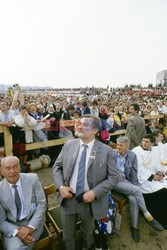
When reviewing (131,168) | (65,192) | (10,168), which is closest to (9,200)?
(10,168)

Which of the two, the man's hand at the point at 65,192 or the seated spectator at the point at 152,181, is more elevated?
the man's hand at the point at 65,192

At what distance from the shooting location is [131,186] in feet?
9.11

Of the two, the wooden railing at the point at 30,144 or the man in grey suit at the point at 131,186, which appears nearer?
the man in grey suit at the point at 131,186

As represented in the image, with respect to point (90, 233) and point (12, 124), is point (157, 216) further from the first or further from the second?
point (12, 124)

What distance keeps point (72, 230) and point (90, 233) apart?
224mm

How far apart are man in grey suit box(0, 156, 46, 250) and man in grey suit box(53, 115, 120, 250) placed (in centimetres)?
32

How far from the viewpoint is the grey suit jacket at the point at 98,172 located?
1857mm

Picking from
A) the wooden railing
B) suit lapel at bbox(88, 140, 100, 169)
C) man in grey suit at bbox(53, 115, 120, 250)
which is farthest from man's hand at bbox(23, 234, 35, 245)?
the wooden railing

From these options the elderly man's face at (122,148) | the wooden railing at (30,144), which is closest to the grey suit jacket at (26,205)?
the elderly man's face at (122,148)

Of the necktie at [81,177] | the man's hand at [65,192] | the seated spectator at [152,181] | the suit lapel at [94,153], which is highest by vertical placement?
the suit lapel at [94,153]

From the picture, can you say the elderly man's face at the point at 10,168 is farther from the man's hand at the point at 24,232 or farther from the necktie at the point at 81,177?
the necktie at the point at 81,177

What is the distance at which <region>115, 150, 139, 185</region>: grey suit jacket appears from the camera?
291 cm

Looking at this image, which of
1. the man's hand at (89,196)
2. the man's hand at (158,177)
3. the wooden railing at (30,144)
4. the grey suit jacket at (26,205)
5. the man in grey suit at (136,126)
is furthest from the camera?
the man in grey suit at (136,126)

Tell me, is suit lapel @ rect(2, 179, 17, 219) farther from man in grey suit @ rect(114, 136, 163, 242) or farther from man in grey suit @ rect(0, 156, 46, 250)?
man in grey suit @ rect(114, 136, 163, 242)
